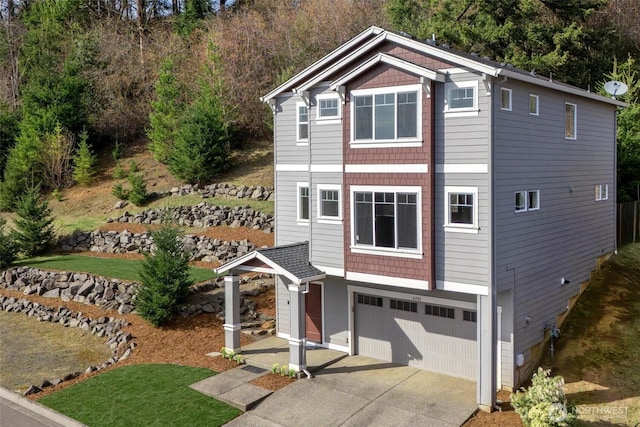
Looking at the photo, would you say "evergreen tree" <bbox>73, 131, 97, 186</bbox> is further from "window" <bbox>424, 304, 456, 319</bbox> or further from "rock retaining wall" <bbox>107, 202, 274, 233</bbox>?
"window" <bbox>424, 304, 456, 319</bbox>

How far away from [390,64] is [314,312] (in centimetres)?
833

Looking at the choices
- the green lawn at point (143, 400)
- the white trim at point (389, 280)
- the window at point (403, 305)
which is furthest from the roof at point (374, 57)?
the green lawn at point (143, 400)

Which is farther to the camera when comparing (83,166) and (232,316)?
(83,166)

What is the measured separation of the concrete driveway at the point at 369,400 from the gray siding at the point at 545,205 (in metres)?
2.31

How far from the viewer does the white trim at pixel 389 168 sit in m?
13.6

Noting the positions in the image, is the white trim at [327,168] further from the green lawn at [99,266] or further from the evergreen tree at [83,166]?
the evergreen tree at [83,166]

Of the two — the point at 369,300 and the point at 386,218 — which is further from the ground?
the point at 386,218

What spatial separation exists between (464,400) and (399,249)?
413cm

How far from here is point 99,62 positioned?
44.5m

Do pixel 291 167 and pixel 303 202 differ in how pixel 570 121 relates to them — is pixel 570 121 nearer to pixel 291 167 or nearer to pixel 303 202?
pixel 303 202

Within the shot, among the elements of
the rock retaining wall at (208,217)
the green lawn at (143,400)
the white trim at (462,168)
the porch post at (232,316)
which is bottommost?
the green lawn at (143,400)

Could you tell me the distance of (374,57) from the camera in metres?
14.0

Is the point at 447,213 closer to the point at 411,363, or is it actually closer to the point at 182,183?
the point at 411,363

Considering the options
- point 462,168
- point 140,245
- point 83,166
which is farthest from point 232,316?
point 83,166
